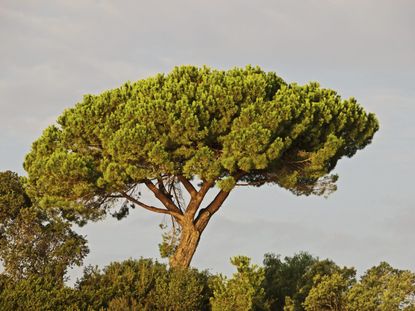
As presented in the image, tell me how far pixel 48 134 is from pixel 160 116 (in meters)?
4.98

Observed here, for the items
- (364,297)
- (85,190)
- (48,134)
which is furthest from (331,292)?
(48,134)

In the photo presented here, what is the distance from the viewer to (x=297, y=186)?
27406 mm

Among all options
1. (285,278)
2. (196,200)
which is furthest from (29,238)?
(285,278)

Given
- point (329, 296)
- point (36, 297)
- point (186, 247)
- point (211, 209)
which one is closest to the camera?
point (36, 297)

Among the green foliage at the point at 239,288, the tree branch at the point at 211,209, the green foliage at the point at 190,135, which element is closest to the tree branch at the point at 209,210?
the tree branch at the point at 211,209

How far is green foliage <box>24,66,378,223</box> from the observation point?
23.7 m

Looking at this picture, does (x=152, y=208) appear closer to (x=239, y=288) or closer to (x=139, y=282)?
(x=139, y=282)

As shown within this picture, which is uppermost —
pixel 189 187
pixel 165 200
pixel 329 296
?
pixel 189 187

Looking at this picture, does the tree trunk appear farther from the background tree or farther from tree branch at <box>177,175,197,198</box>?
the background tree

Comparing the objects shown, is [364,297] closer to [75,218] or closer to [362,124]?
[362,124]

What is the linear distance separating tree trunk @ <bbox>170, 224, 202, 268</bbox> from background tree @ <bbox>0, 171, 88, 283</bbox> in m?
4.43

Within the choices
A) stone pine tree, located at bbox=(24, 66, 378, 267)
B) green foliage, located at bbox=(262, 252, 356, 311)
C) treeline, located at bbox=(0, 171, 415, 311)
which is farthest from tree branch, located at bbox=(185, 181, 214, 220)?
green foliage, located at bbox=(262, 252, 356, 311)

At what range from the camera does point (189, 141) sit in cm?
2403

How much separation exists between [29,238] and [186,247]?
6511 mm
